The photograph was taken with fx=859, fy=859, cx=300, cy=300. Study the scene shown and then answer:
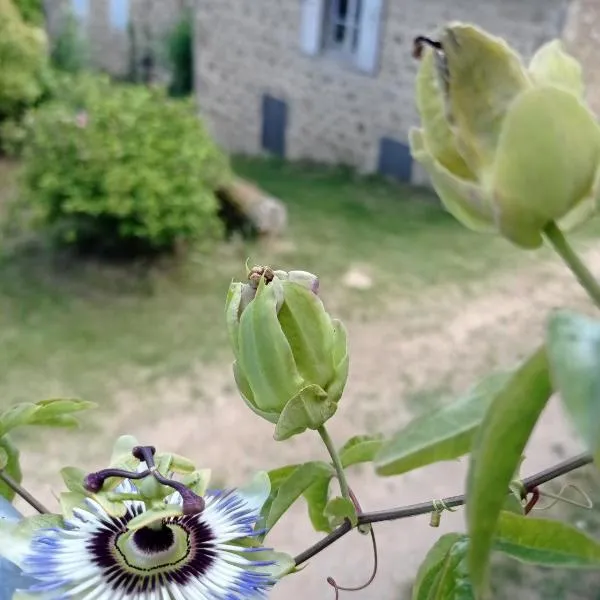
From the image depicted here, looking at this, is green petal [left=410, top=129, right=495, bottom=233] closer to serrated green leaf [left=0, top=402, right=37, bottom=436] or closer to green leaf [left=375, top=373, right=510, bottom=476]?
green leaf [left=375, top=373, right=510, bottom=476]

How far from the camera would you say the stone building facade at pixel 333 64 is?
374cm

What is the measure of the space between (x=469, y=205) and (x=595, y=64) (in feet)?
12.9

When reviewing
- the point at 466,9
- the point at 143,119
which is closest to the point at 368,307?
the point at 143,119

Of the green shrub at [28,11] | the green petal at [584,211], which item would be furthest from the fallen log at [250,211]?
the green petal at [584,211]

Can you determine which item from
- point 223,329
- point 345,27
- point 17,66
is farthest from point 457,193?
point 17,66

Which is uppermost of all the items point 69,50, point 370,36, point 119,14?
point 370,36

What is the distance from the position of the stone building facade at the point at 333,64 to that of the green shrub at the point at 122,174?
1.26m

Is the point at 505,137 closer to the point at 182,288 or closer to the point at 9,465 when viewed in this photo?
the point at 9,465

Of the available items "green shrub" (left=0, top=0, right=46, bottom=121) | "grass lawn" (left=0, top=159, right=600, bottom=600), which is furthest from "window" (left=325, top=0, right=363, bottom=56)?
"green shrub" (left=0, top=0, right=46, bottom=121)

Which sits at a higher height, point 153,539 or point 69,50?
point 153,539

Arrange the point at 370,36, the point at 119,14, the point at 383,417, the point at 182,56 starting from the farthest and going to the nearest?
the point at 119,14 → the point at 182,56 → the point at 370,36 → the point at 383,417

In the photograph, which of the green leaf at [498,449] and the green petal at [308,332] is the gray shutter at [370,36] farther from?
the green leaf at [498,449]

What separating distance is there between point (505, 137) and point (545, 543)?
0.17 metres

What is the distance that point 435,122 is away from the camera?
0.25m
